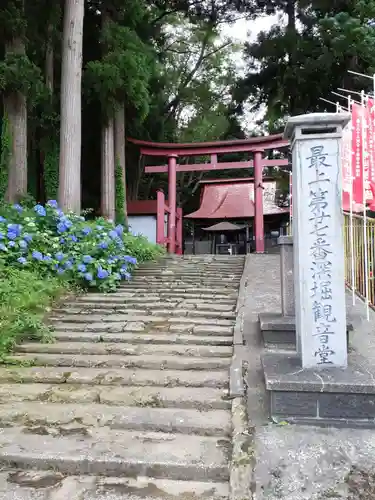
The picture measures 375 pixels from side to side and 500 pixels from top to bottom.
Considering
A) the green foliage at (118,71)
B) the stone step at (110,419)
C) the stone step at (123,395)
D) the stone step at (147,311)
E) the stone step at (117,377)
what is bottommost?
the stone step at (110,419)

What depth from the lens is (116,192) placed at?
15.2 m

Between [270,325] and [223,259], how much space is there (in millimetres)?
6520

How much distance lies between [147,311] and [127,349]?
150 cm

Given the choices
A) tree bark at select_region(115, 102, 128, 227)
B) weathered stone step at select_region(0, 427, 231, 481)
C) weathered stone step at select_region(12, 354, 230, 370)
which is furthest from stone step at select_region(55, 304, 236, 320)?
tree bark at select_region(115, 102, 128, 227)

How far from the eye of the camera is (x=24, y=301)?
5.43m

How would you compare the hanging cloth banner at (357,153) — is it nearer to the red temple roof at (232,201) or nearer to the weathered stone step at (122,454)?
the weathered stone step at (122,454)

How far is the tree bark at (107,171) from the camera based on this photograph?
45.4 ft

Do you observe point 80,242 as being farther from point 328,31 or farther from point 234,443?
point 328,31

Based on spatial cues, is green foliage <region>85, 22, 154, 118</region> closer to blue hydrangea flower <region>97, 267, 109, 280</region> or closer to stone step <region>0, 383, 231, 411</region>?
blue hydrangea flower <region>97, 267, 109, 280</region>

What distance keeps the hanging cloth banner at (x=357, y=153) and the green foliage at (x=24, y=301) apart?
445 centimetres

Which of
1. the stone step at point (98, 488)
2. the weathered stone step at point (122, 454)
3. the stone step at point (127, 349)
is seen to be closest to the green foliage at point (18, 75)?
the stone step at point (127, 349)

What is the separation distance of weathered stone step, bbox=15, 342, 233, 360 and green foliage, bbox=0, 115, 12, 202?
7946 mm

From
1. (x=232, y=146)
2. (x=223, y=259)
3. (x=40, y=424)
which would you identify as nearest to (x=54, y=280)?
(x=40, y=424)

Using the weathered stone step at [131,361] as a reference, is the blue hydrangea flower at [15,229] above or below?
above
